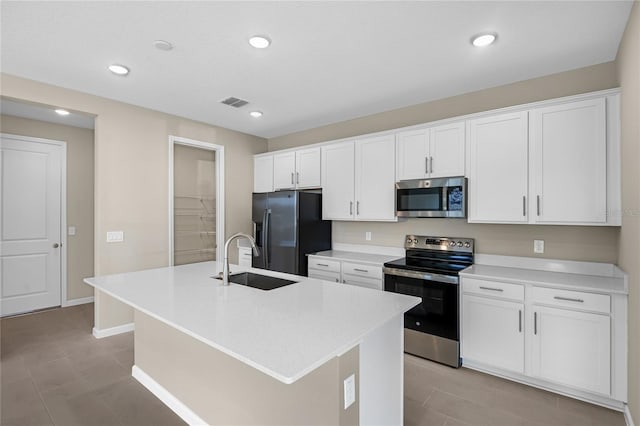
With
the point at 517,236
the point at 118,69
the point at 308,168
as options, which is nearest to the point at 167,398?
the point at 118,69

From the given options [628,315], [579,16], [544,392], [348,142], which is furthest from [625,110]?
[348,142]

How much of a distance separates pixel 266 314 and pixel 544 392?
2.39m

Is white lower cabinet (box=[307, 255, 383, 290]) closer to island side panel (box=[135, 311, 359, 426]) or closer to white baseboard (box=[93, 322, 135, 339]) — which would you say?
island side panel (box=[135, 311, 359, 426])

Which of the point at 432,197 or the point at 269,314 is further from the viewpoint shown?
the point at 432,197

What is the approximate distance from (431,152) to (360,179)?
90cm

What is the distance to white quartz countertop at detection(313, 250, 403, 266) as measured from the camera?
140 inches

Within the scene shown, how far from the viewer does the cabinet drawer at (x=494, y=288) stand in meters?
2.58

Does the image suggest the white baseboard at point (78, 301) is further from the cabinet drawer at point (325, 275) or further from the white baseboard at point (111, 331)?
the cabinet drawer at point (325, 275)

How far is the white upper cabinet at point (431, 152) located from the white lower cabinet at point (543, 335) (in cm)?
111

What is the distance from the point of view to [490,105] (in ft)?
10.6

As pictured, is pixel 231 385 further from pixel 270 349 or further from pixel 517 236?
pixel 517 236

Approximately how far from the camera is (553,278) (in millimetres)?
2564

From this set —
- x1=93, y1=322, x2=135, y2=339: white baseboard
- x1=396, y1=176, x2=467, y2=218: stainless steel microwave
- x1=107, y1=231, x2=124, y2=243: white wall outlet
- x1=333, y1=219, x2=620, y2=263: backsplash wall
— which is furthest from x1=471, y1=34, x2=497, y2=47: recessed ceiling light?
x1=93, y1=322, x2=135, y2=339: white baseboard

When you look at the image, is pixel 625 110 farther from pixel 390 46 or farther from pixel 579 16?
pixel 390 46
